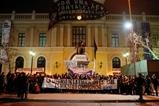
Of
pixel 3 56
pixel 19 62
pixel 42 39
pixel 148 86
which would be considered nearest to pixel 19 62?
pixel 19 62

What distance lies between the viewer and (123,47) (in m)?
38.6

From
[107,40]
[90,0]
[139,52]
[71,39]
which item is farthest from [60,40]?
[90,0]

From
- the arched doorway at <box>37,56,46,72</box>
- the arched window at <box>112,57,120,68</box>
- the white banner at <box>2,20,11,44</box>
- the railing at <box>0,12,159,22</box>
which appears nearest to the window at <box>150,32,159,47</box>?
the railing at <box>0,12,159,22</box>

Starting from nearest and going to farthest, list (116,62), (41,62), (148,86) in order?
(148,86) < (41,62) < (116,62)

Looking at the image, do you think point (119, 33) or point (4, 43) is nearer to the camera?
point (4, 43)

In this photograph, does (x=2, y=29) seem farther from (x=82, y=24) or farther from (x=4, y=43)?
(x=82, y=24)

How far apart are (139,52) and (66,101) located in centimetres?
2637

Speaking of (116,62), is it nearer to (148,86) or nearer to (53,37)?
(53,37)

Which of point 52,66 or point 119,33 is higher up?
point 119,33

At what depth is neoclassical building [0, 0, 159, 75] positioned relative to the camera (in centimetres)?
3766

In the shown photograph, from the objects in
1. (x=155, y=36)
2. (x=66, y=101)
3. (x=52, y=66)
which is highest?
(x=155, y=36)

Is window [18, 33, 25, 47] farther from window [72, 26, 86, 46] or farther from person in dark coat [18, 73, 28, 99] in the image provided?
person in dark coat [18, 73, 28, 99]

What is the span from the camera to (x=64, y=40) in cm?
3878

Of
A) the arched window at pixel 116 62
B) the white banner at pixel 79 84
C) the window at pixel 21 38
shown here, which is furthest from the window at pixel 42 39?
the white banner at pixel 79 84
